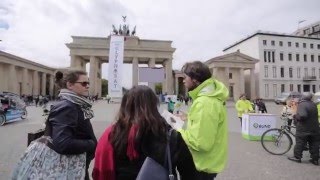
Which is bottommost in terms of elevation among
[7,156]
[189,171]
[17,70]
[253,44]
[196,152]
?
[7,156]

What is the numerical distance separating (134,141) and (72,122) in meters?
0.66

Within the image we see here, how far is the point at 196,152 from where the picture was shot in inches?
108

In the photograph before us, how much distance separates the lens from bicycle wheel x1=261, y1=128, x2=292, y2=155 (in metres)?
8.71

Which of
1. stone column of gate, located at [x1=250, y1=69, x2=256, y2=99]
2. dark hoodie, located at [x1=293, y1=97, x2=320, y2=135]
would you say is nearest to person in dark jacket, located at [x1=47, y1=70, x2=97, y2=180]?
dark hoodie, located at [x1=293, y1=97, x2=320, y2=135]

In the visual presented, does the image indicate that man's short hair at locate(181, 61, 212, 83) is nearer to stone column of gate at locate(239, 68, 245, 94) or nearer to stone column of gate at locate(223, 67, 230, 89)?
stone column of gate at locate(223, 67, 230, 89)

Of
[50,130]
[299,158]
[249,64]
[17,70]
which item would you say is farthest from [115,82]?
[249,64]

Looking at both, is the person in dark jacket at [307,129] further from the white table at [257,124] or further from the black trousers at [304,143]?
the white table at [257,124]

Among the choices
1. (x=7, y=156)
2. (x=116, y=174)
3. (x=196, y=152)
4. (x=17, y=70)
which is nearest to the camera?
(x=116, y=174)

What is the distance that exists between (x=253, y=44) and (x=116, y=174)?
86642 millimetres

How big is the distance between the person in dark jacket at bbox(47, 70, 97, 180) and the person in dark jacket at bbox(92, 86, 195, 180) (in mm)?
337

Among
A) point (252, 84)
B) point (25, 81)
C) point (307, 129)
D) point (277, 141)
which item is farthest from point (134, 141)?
point (252, 84)

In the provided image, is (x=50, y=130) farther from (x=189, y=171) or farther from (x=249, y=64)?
(x=249, y=64)

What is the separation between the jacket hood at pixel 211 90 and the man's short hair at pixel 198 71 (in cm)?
5

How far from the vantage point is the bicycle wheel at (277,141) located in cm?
871
